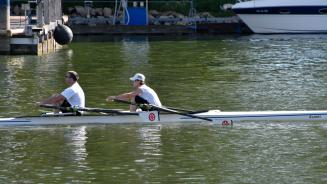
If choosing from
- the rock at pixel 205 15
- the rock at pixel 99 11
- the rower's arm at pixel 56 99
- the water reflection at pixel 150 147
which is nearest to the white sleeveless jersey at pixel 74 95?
the rower's arm at pixel 56 99

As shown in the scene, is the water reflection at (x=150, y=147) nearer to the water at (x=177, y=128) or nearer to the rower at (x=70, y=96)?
the water at (x=177, y=128)

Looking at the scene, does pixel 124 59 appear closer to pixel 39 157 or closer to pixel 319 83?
pixel 319 83

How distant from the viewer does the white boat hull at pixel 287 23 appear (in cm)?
7294

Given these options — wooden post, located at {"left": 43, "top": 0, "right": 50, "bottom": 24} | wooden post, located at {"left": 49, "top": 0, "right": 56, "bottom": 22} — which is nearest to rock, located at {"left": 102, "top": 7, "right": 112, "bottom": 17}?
wooden post, located at {"left": 49, "top": 0, "right": 56, "bottom": 22}

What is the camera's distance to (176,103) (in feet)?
114

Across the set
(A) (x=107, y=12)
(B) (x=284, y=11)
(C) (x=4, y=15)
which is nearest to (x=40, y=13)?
(C) (x=4, y=15)

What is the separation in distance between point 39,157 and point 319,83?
18.1 meters

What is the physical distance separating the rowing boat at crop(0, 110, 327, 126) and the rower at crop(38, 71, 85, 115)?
304 millimetres

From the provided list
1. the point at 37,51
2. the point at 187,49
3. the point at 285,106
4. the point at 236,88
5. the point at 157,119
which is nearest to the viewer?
the point at 157,119

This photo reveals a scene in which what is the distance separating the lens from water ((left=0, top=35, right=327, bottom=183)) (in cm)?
2322

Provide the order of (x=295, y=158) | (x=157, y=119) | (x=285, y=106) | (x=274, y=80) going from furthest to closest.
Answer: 1. (x=274, y=80)
2. (x=285, y=106)
3. (x=157, y=119)
4. (x=295, y=158)

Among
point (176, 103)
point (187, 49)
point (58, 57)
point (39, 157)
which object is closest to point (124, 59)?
point (58, 57)

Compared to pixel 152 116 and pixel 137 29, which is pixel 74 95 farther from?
pixel 137 29

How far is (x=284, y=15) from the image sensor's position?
2874 inches
